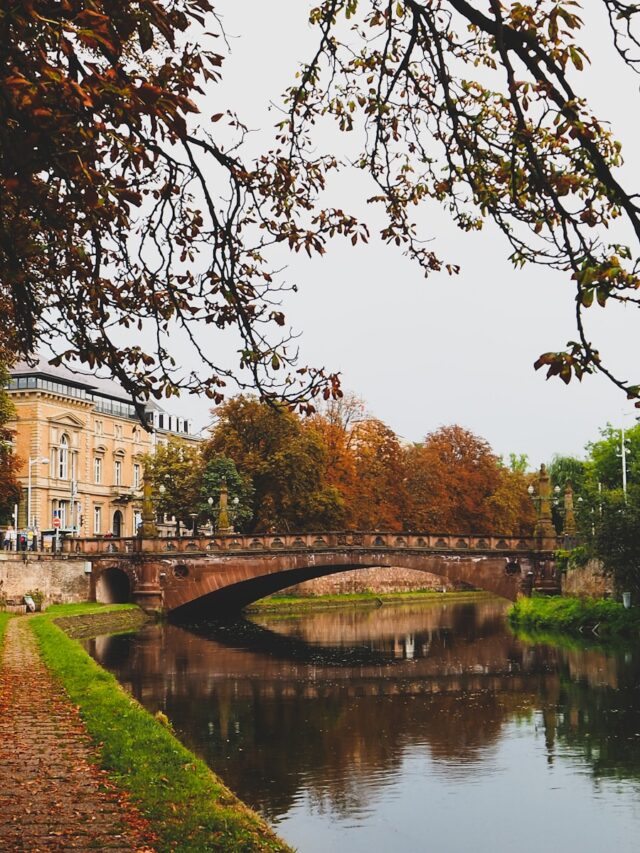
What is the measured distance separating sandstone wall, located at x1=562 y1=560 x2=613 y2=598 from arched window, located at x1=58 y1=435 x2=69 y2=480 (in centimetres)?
3747

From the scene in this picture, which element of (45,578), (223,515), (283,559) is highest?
(223,515)

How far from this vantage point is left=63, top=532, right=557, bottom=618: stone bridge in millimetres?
44438

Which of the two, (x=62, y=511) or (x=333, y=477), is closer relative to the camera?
(x=333, y=477)

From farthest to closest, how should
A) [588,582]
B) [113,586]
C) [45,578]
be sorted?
1. [113,586]
2. [45,578]
3. [588,582]

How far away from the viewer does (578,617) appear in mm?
36719

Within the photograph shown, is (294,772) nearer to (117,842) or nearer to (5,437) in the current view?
(117,842)

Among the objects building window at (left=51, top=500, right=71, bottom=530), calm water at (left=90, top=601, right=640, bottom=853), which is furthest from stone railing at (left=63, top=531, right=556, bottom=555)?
building window at (left=51, top=500, right=71, bottom=530)

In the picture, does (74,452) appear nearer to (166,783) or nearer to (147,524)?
(147,524)

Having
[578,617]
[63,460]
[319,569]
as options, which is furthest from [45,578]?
[63,460]

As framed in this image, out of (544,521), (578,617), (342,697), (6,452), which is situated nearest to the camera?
(342,697)

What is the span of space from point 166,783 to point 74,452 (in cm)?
6279

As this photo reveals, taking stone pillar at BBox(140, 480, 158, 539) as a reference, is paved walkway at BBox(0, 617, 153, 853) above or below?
below

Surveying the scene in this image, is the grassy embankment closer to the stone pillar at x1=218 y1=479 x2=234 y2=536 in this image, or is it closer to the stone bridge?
the stone bridge

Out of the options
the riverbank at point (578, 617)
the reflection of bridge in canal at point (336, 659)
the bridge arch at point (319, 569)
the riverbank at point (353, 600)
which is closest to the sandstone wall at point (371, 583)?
the riverbank at point (353, 600)
